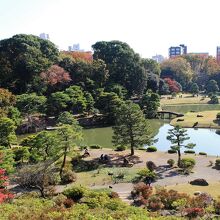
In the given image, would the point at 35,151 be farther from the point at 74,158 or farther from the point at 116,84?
the point at 116,84

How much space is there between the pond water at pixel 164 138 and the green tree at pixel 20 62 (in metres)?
15.1

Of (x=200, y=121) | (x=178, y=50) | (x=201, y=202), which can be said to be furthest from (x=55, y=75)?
(x=178, y=50)

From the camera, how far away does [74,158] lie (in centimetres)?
3512

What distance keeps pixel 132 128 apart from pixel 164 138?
1541 cm

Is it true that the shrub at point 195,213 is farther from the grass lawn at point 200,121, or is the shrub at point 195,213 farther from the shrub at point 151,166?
the grass lawn at point 200,121

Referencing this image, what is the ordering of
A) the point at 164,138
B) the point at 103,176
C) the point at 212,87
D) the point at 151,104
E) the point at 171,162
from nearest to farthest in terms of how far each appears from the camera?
the point at 103,176, the point at 171,162, the point at 164,138, the point at 151,104, the point at 212,87

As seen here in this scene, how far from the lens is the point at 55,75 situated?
63.8m

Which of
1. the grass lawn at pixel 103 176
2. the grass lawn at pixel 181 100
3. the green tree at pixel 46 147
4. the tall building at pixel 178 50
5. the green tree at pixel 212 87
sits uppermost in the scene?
the tall building at pixel 178 50

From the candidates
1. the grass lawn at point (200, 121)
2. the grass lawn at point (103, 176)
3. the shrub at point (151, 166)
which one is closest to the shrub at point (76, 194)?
the grass lawn at point (103, 176)

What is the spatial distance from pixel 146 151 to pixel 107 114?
21.3m

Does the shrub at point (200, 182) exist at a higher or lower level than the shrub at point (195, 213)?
lower

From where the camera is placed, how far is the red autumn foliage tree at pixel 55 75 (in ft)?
206

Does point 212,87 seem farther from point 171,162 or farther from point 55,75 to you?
point 171,162

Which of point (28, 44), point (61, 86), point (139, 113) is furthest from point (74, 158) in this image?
point (28, 44)
